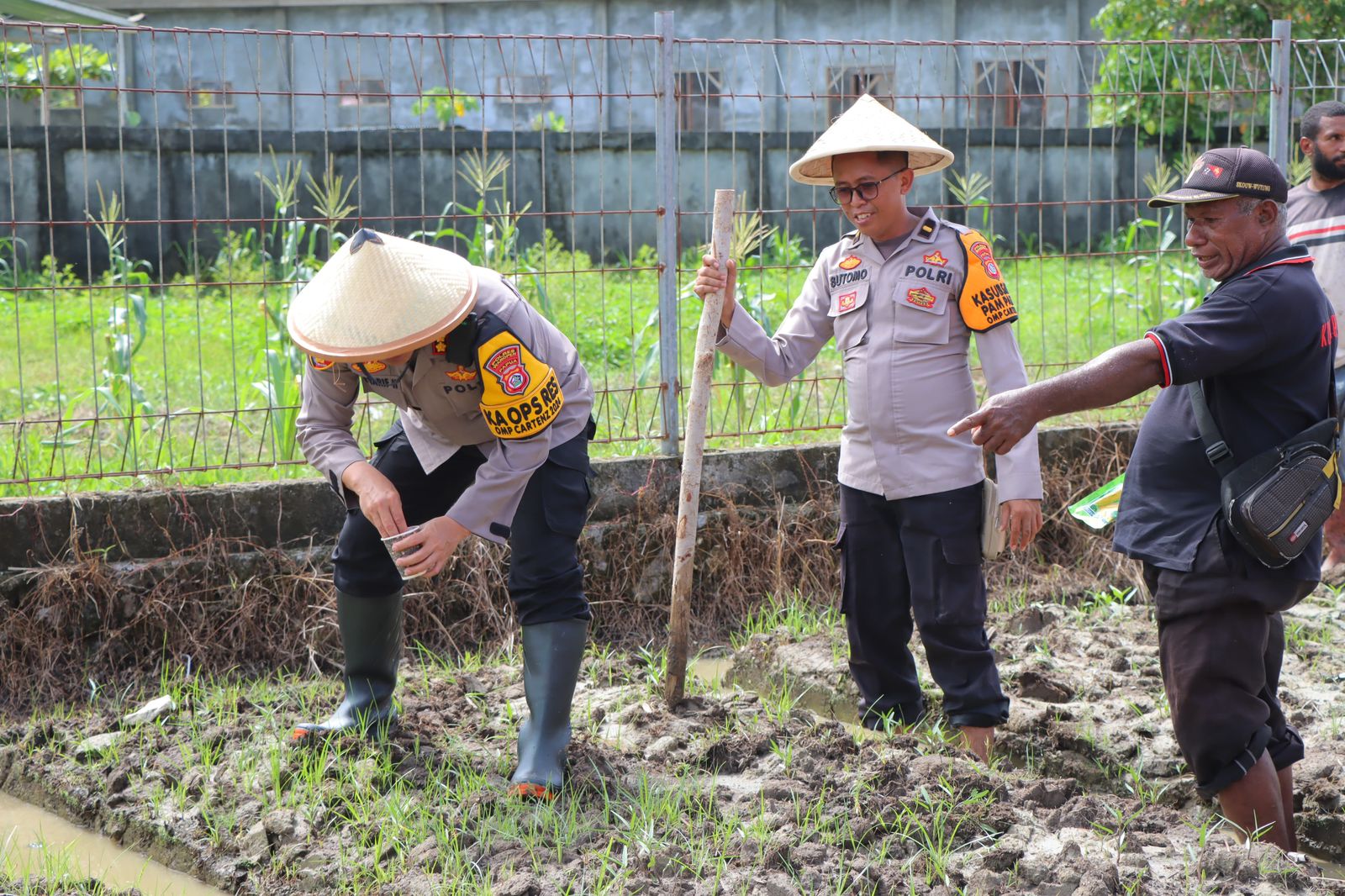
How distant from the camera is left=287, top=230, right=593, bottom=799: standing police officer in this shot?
318 centimetres

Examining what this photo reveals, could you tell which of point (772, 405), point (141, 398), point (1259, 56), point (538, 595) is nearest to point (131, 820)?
point (538, 595)

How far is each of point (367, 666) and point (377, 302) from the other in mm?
1215

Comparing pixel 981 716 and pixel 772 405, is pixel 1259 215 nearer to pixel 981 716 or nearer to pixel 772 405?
pixel 981 716

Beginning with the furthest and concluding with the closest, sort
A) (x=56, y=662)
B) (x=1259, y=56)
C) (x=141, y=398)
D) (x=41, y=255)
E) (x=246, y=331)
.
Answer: (x=41, y=255) < (x=246, y=331) < (x=1259, y=56) < (x=141, y=398) < (x=56, y=662)

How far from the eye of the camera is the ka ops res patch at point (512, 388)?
10.5 feet

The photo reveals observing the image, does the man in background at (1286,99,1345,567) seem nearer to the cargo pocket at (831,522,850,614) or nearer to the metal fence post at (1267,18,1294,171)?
the metal fence post at (1267,18,1294,171)

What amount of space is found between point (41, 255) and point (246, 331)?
139 inches

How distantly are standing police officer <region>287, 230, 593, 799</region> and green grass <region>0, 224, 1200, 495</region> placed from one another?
1165 mm

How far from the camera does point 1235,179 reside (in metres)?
3.01

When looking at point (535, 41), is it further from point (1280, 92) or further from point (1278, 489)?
point (1278, 489)

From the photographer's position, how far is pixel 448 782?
144 inches

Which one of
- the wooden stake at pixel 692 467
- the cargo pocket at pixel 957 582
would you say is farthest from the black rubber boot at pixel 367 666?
the cargo pocket at pixel 957 582

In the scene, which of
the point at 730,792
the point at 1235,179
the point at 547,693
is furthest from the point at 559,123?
the point at 1235,179

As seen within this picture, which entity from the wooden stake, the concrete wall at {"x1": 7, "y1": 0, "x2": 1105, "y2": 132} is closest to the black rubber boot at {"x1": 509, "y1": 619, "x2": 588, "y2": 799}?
the wooden stake
